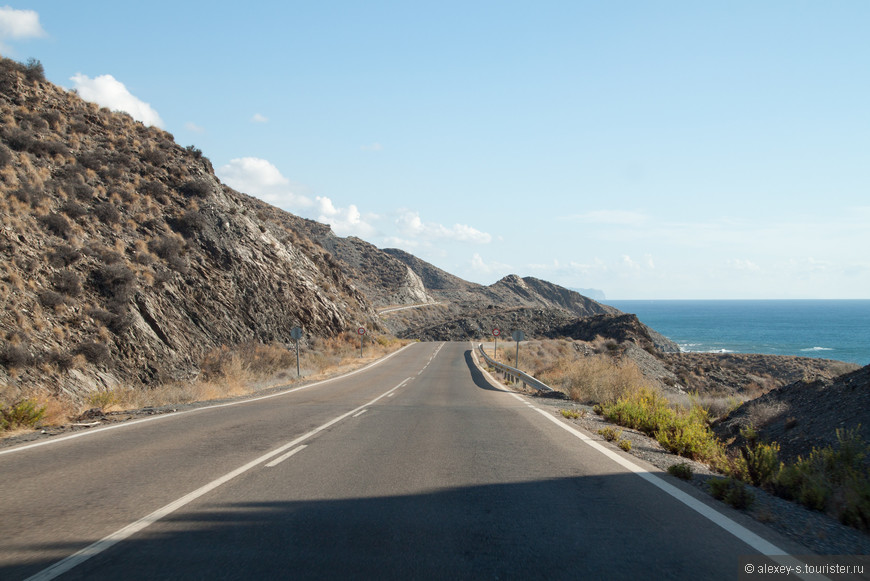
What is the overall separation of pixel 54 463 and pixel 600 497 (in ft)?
21.2

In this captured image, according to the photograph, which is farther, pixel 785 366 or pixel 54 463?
pixel 785 366

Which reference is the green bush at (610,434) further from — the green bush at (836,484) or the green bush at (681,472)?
the green bush at (836,484)

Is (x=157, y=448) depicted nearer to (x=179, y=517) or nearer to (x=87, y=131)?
(x=179, y=517)

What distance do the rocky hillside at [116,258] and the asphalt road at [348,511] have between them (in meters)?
9.72

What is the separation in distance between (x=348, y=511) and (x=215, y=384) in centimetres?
1552

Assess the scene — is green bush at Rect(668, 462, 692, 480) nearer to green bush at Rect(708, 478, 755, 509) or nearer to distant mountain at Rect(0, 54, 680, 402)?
green bush at Rect(708, 478, 755, 509)

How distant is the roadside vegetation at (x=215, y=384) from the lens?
9.91 metres

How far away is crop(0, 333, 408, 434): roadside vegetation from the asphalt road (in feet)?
6.69

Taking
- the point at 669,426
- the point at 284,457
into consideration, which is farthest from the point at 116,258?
the point at 669,426

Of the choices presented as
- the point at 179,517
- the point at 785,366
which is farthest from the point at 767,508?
the point at 785,366

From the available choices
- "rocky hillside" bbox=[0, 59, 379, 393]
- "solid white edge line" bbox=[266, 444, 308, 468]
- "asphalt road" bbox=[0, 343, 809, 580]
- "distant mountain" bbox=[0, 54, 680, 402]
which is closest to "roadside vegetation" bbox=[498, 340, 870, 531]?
"asphalt road" bbox=[0, 343, 809, 580]

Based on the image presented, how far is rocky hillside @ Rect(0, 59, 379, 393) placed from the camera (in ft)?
54.4

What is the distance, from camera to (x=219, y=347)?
2348 cm

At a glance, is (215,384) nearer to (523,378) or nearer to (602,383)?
(523,378)
